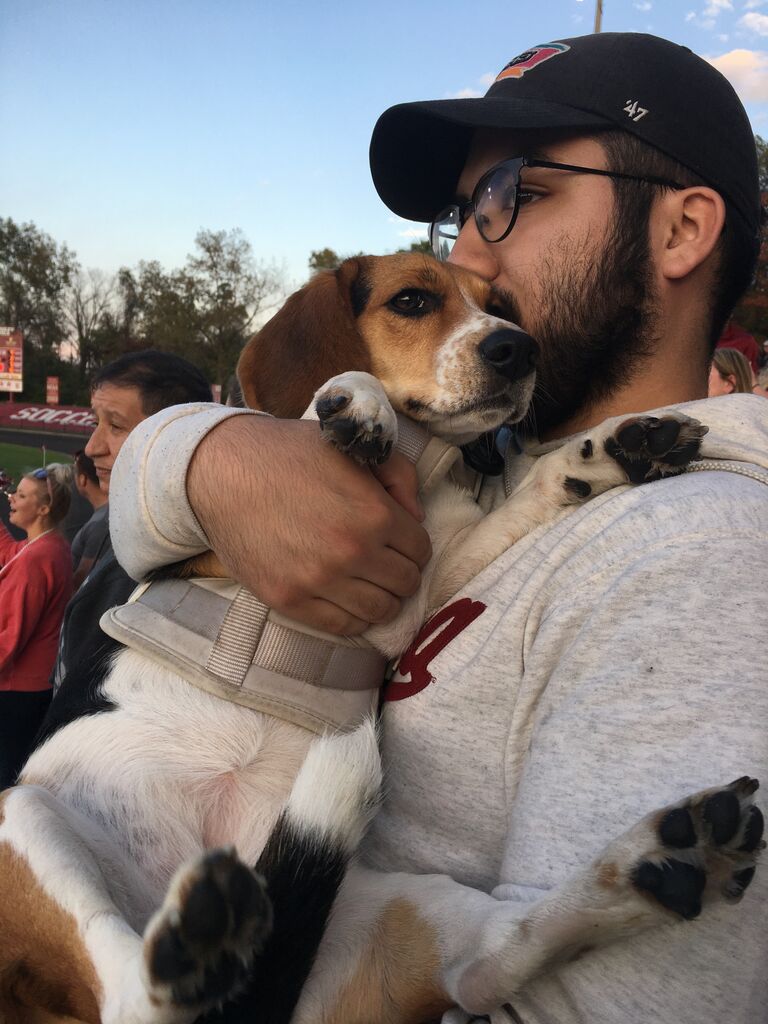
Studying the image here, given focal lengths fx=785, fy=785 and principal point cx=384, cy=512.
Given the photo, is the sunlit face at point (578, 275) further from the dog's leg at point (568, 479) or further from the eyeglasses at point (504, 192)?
the dog's leg at point (568, 479)

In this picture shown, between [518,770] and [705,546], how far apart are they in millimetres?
545

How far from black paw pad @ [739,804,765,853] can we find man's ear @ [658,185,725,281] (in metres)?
1.51

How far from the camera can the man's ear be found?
207cm

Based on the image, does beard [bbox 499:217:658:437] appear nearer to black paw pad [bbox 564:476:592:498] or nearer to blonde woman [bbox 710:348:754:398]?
black paw pad [bbox 564:476:592:498]

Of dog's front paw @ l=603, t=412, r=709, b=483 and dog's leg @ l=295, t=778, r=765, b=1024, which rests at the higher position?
dog's front paw @ l=603, t=412, r=709, b=483

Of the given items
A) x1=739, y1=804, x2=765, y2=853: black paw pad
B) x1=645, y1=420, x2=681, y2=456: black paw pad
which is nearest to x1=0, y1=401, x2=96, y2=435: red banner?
x1=645, y1=420, x2=681, y2=456: black paw pad

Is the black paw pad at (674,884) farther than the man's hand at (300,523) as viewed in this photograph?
No

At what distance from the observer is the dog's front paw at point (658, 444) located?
166 cm

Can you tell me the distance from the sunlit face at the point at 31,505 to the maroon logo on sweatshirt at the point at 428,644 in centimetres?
434

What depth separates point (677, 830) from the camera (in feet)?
3.68

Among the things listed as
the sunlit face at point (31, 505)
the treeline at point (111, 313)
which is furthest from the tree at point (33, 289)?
the sunlit face at point (31, 505)

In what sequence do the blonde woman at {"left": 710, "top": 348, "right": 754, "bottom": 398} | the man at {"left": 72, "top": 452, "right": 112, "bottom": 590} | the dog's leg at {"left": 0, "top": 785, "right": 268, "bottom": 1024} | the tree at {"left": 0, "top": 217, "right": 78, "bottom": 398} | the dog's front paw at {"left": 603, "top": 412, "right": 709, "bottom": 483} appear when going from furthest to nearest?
the tree at {"left": 0, "top": 217, "right": 78, "bottom": 398}, the blonde woman at {"left": 710, "top": 348, "right": 754, "bottom": 398}, the man at {"left": 72, "top": 452, "right": 112, "bottom": 590}, the dog's front paw at {"left": 603, "top": 412, "right": 709, "bottom": 483}, the dog's leg at {"left": 0, "top": 785, "right": 268, "bottom": 1024}

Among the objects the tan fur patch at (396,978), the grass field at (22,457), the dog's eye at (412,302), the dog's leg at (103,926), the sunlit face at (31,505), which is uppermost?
the dog's eye at (412,302)

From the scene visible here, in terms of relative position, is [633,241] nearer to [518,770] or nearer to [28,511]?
[518,770]
